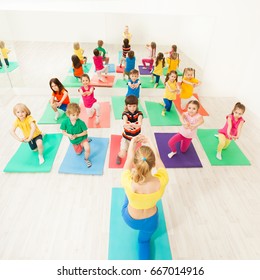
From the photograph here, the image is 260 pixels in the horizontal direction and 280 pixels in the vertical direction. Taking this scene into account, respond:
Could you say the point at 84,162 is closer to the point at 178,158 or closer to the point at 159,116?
the point at 178,158

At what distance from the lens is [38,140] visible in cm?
367

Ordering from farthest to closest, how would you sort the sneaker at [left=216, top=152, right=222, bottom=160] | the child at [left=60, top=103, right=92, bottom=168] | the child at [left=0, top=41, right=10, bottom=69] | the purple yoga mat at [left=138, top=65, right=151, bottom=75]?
the purple yoga mat at [left=138, top=65, right=151, bottom=75]
the child at [left=0, top=41, right=10, bottom=69]
the sneaker at [left=216, top=152, right=222, bottom=160]
the child at [left=60, top=103, right=92, bottom=168]

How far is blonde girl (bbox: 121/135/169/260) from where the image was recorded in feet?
6.05

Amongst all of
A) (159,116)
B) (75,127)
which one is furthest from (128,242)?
(159,116)

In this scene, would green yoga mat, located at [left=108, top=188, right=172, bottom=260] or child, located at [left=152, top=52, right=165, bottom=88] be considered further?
child, located at [left=152, top=52, right=165, bottom=88]

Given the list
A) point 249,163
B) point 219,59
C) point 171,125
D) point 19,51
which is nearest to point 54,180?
point 171,125

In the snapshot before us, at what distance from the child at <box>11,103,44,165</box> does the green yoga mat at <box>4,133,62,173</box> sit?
0.12 metres

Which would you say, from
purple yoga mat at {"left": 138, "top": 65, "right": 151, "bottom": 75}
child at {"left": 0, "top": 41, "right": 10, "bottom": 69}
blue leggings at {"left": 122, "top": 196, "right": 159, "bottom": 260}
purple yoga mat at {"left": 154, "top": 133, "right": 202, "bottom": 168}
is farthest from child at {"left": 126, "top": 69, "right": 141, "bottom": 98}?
child at {"left": 0, "top": 41, "right": 10, "bottom": 69}

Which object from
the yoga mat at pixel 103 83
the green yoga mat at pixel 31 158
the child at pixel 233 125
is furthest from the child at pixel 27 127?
the child at pixel 233 125

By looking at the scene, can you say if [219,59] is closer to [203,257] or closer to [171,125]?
[171,125]

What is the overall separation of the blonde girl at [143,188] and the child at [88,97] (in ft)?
8.26

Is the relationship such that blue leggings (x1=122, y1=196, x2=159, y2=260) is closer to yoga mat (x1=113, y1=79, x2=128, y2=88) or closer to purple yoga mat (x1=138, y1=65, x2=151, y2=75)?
yoga mat (x1=113, y1=79, x2=128, y2=88)

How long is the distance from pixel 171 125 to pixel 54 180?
2.89 m

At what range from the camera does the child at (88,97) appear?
14.2ft
